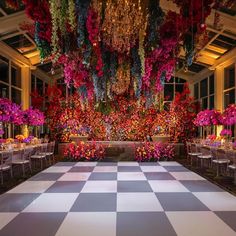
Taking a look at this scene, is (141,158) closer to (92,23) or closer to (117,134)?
(117,134)

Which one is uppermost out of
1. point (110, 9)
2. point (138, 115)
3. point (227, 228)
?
point (110, 9)

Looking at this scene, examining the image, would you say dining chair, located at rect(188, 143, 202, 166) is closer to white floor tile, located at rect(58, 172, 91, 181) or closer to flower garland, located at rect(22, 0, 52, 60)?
white floor tile, located at rect(58, 172, 91, 181)

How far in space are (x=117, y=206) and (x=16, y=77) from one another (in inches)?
353

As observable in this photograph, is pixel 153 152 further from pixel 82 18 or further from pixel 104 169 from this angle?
pixel 82 18

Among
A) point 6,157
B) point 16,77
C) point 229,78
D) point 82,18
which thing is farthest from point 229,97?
point 6,157

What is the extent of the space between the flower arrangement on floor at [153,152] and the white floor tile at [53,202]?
5382 millimetres

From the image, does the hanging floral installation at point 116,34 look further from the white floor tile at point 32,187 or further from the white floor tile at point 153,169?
the white floor tile at point 153,169

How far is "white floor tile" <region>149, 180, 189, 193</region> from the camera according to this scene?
6031mm

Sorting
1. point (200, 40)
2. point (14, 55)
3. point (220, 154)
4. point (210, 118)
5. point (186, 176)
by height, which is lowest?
point (186, 176)

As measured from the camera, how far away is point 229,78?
469 inches

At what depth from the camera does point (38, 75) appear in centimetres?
1471

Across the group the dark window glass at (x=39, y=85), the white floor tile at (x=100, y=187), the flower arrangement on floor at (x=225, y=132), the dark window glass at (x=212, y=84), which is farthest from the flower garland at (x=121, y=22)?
the dark window glass at (x=39, y=85)

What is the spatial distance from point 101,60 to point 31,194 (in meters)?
3.00

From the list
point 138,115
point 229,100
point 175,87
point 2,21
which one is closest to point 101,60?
point 2,21
